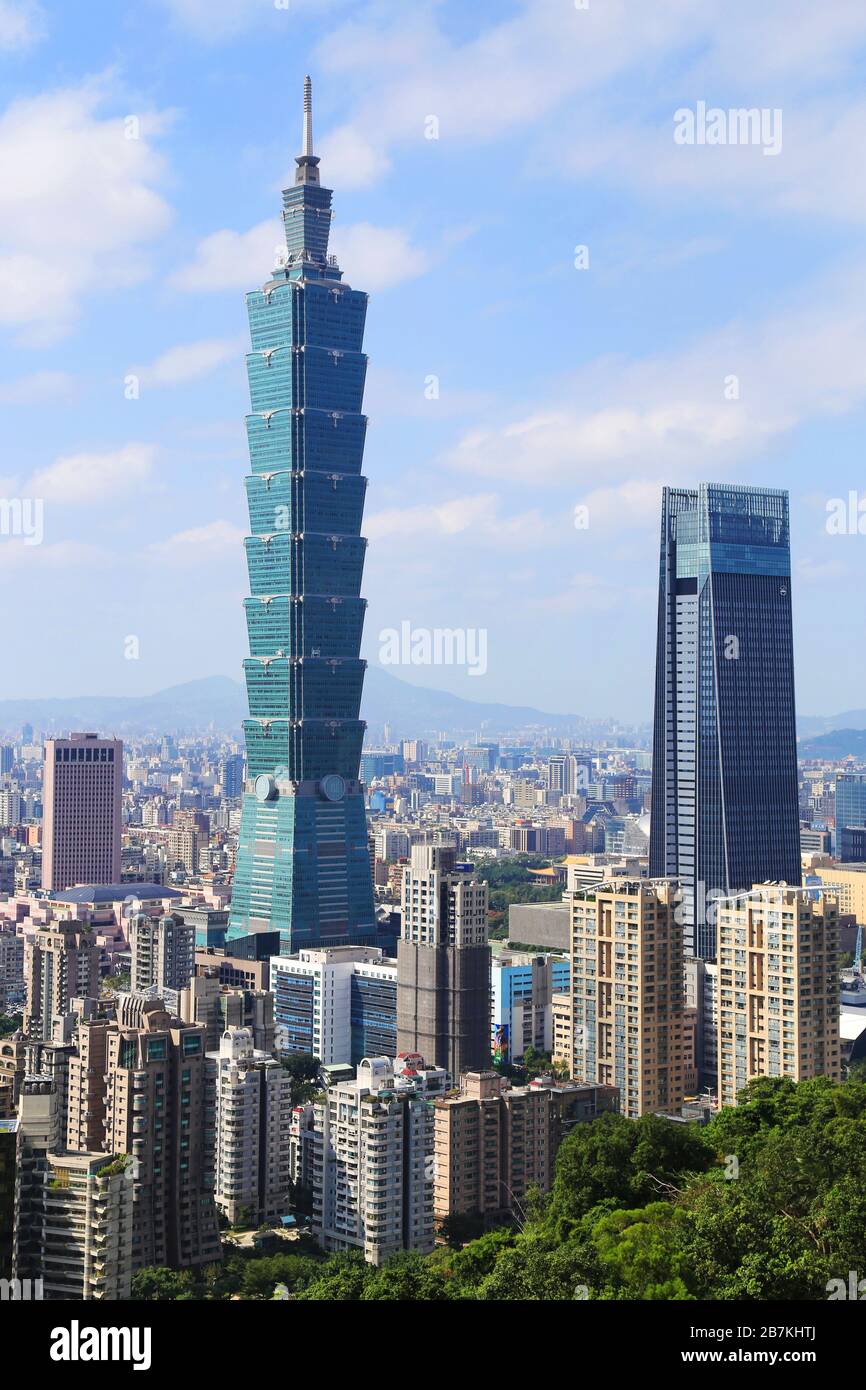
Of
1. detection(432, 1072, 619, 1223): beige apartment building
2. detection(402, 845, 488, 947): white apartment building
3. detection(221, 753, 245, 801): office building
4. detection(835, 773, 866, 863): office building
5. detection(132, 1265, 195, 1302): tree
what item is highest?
detection(221, 753, 245, 801): office building

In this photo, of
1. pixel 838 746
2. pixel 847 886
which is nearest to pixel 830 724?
pixel 838 746

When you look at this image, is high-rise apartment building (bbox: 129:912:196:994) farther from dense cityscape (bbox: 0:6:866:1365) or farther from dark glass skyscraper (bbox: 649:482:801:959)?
→ dark glass skyscraper (bbox: 649:482:801:959)

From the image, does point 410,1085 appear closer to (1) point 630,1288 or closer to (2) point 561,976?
(1) point 630,1288

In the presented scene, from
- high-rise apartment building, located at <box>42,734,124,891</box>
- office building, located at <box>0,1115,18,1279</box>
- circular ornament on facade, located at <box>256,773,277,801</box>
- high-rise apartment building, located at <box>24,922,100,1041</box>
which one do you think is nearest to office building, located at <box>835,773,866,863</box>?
high-rise apartment building, located at <box>42,734,124,891</box>

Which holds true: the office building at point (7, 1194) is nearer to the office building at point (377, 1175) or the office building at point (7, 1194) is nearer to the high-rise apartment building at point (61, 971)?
the office building at point (377, 1175)

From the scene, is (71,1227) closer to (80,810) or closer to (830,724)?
(80,810)

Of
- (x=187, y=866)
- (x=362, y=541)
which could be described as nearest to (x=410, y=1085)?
(x=362, y=541)
